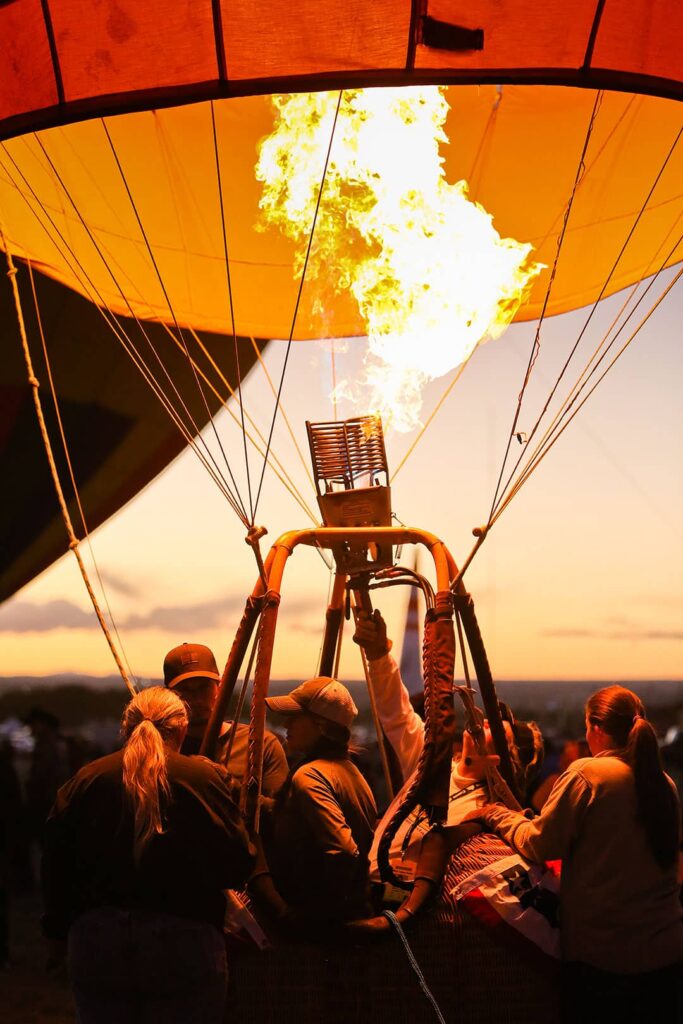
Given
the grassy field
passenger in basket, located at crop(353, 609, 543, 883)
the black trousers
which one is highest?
passenger in basket, located at crop(353, 609, 543, 883)

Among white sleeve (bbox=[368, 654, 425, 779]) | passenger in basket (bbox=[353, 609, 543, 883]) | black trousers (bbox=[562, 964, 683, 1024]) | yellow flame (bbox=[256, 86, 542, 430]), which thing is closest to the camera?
black trousers (bbox=[562, 964, 683, 1024])

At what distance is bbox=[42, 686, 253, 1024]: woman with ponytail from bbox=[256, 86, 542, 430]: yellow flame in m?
2.03

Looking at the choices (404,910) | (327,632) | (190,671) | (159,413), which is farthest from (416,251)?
(159,413)

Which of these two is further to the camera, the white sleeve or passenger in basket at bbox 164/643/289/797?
the white sleeve

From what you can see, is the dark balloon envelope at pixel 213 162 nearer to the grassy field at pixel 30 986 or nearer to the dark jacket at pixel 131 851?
the dark jacket at pixel 131 851

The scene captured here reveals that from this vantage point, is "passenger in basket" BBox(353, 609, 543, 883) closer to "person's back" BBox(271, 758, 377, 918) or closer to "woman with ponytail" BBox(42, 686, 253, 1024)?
"person's back" BBox(271, 758, 377, 918)

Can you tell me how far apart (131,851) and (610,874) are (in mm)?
915

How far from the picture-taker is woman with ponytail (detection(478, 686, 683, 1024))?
2.13 m

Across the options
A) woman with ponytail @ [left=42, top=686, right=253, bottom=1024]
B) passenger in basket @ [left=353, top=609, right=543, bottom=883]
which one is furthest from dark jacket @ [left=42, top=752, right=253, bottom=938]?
passenger in basket @ [left=353, top=609, right=543, bottom=883]

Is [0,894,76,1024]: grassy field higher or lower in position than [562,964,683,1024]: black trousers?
lower

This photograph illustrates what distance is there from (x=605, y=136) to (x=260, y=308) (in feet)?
5.58

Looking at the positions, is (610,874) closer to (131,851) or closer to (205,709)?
(131,851)

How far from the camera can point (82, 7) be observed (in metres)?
2.71

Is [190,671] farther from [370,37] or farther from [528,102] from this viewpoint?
[528,102]
